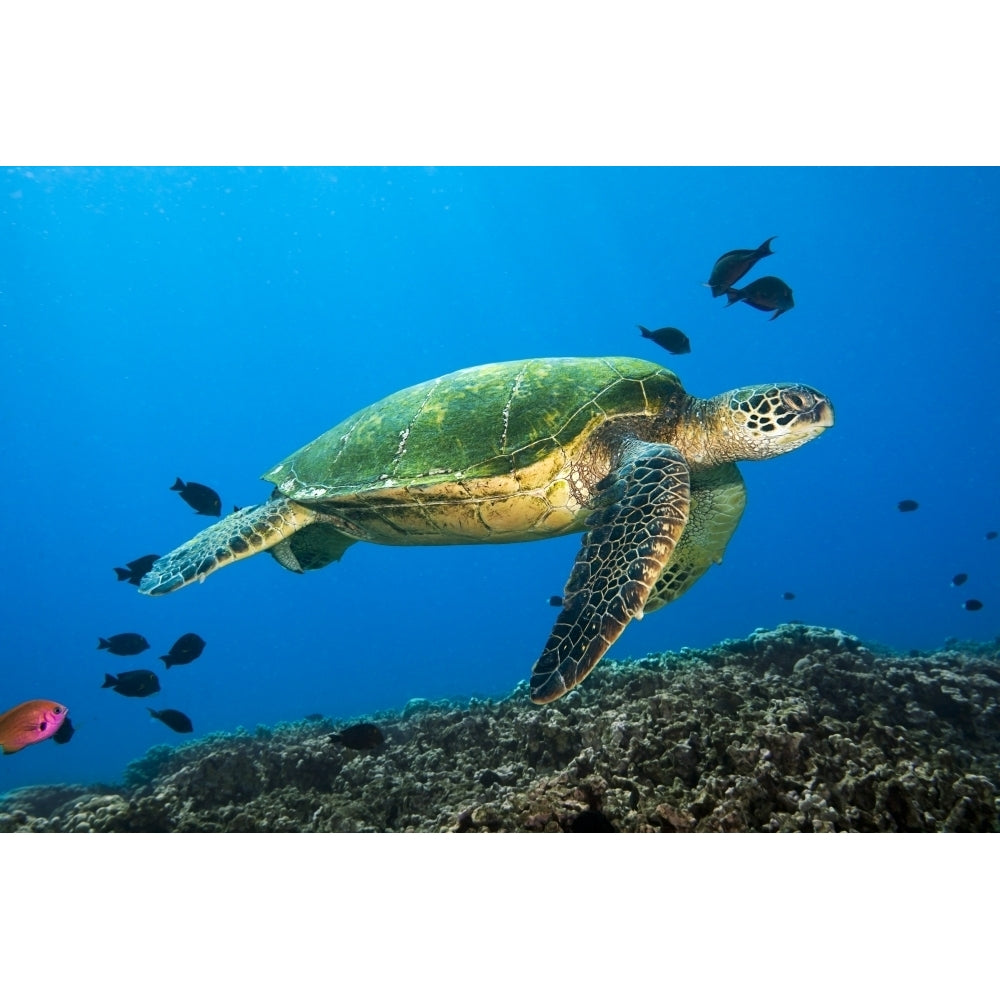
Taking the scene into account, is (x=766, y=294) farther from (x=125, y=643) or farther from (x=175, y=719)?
(x=125, y=643)

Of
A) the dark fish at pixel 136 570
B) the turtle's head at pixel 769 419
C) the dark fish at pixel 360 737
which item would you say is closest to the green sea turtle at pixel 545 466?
the turtle's head at pixel 769 419

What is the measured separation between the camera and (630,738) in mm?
3154

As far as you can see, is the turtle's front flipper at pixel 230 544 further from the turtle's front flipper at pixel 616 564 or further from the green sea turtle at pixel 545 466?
the turtle's front flipper at pixel 616 564

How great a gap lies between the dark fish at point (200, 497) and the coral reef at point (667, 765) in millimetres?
2568

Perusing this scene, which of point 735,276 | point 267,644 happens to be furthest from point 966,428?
point 267,644

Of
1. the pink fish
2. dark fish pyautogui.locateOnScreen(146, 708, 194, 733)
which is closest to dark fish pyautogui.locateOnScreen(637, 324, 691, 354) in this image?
dark fish pyautogui.locateOnScreen(146, 708, 194, 733)

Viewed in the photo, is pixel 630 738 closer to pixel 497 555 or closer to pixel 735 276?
pixel 735 276

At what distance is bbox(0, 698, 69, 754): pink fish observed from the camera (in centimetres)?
357

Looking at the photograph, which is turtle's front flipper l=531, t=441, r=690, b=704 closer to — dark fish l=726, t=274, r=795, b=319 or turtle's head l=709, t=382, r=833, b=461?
turtle's head l=709, t=382, r=833, b=461

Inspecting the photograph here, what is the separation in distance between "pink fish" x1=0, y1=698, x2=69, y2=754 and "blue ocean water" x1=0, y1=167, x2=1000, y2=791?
76.6 feet

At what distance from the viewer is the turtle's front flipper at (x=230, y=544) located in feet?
15.3

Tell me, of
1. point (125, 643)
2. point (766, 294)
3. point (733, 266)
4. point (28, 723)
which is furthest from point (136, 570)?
point (766, 294)

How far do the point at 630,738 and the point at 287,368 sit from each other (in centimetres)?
7446

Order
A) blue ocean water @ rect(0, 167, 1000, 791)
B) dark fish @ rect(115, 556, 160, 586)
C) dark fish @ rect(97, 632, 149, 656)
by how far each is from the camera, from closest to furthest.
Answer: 1. dark fish @ rect(97, 632, 149, 656)
2. dark fish @ rect(115, 556, 160, 586)
3. blue ocean water @ rect(0, 167, 1000, 791)
